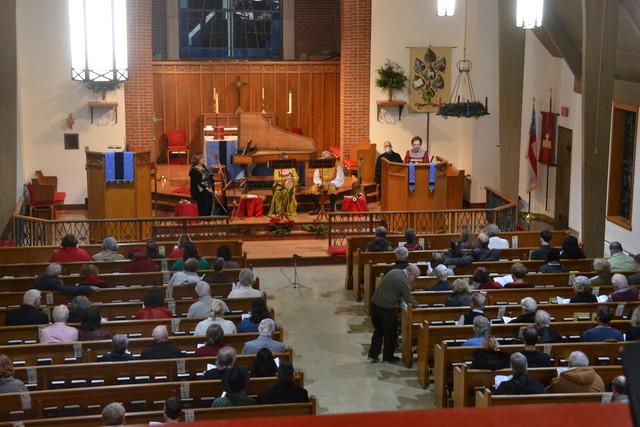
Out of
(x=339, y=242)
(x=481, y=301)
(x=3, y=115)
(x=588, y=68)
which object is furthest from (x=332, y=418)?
(x=339, y=242)

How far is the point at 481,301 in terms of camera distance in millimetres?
8875

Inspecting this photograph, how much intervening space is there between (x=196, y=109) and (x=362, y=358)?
481 inches

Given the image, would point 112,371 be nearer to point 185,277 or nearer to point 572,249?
point 185,277

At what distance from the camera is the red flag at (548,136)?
17.9 m

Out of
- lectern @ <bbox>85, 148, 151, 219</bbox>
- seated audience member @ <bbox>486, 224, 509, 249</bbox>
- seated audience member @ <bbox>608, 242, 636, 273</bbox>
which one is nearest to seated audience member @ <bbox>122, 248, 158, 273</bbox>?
seated audience member @ <bbox>486, 224, 509, 249</bbox>

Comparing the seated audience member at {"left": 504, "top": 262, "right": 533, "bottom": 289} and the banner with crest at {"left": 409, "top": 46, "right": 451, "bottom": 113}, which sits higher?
the banner with crest at {"left": 409, "top": 46, "right": 451, "bottom": 113}

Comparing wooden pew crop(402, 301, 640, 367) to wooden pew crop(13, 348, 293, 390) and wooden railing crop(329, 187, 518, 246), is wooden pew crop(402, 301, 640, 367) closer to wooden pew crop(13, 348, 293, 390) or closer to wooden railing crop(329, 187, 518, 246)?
wooden pew crop(13, 348, 293, 390)

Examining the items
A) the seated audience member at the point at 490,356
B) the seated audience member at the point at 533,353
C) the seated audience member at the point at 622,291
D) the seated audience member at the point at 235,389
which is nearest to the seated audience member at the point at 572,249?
the seated audience member at the point at 622,291

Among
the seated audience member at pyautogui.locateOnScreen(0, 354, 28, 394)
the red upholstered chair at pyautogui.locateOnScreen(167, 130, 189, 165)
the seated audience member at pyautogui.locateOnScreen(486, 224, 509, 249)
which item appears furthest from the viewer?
the red upholstered chair at pyautogui.locateOnScreen(167, 130, 189, 165)

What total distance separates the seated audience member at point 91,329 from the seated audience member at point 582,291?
5.07 metres

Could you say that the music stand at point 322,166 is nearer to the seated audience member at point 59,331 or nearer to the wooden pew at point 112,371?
the seated audience member at point 59,331

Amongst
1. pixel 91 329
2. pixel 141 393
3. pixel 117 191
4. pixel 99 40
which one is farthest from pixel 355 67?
pixel 141 393

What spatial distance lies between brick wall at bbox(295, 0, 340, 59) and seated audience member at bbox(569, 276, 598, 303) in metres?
15.5

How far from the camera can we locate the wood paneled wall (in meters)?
21.2
